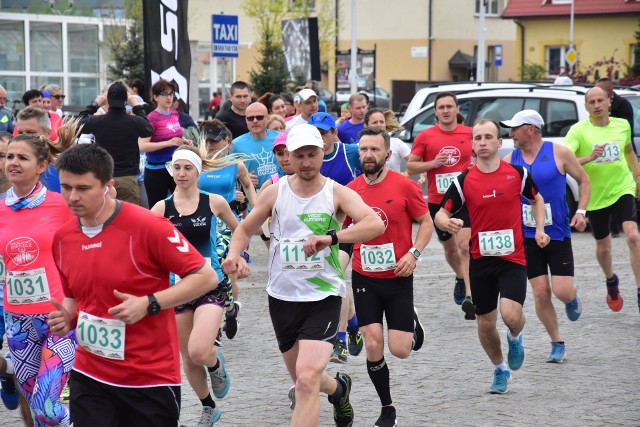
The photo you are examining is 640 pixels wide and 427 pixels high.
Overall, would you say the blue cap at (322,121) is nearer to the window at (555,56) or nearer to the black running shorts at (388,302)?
the black running shorts at (388,302)

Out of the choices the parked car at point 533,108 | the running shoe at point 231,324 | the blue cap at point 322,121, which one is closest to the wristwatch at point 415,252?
the blue cap at point 322,121

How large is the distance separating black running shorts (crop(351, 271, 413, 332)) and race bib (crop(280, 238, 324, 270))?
3.43 ft

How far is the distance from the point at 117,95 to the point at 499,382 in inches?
232

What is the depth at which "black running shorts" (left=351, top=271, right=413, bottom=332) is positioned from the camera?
Answer: 7.11 metres

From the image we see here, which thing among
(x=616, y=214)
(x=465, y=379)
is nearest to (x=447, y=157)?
(x=616, y=214)

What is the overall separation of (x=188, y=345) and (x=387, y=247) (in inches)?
56.8

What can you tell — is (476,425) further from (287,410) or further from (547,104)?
(547,104)

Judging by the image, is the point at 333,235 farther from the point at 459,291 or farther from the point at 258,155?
the point at 258,155

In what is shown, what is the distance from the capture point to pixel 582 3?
5181cm

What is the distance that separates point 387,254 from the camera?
7.16m

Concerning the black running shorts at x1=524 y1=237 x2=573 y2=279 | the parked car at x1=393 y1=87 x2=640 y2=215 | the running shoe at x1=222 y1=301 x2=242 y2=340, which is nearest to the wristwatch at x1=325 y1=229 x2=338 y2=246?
the black running shorts at x1=524 y1=237 x2=573 y2=279

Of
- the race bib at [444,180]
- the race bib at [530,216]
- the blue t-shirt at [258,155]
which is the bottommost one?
the race bib at [530,216]

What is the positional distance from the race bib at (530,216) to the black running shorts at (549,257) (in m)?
Result: 0.15

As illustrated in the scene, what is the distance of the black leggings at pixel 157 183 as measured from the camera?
12.8 m
